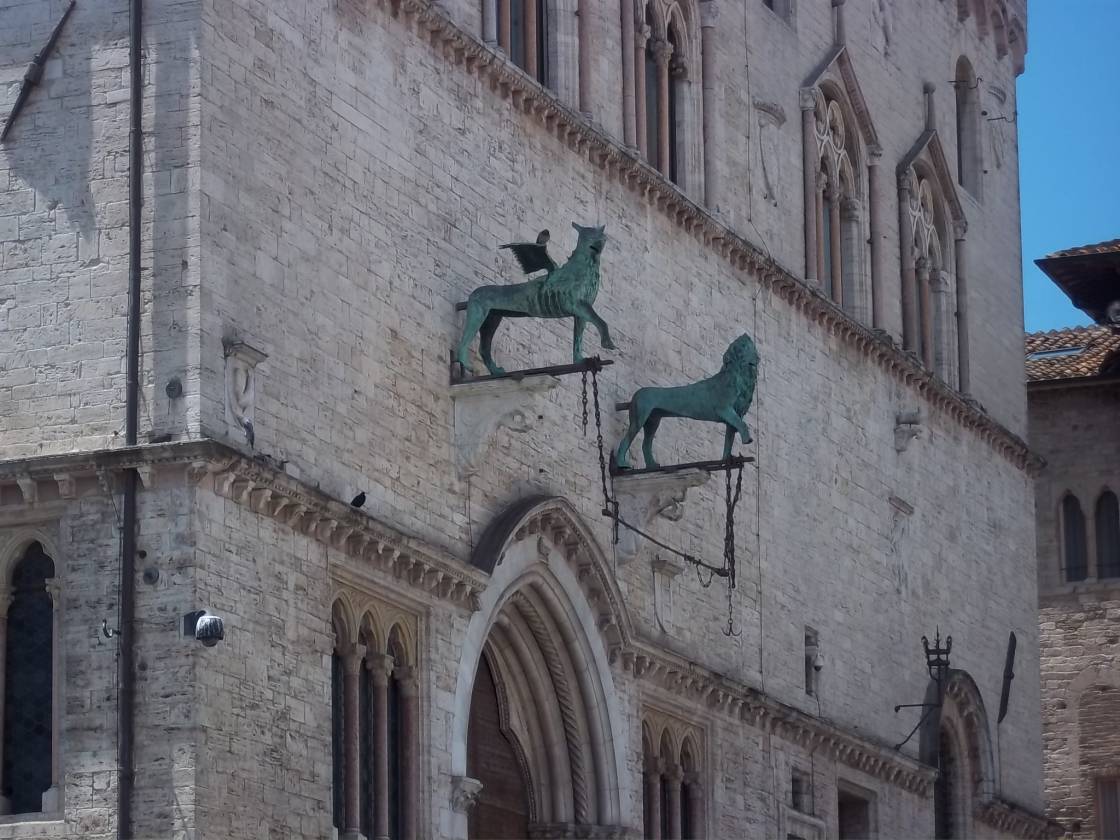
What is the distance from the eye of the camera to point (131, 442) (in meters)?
20.4

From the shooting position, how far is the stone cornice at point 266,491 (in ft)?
66.3

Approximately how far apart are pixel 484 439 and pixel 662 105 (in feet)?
22.0

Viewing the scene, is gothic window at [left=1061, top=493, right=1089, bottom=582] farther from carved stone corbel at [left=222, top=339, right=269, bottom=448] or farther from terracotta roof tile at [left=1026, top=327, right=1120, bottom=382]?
carved stone corbel at [left=222, top=339, right=269, bottom=448]

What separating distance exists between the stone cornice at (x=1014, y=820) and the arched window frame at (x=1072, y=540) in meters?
7.00

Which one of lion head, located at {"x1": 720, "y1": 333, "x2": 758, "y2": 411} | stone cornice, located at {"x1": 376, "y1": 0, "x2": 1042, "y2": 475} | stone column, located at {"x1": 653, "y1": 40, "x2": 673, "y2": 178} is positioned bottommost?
lion head, located at {"x1": 720, "y1": 333, "x2": 758, "y2": 411}

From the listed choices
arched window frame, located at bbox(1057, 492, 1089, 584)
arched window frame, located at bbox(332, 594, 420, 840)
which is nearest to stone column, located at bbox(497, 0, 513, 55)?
arched window frame, located at bbox(332, 594, 420, 840)

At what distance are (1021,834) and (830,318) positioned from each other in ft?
28.2

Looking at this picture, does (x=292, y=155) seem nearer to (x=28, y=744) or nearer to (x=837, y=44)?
(x=28, y=744)

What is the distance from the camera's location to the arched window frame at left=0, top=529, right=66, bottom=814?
65.6 ft

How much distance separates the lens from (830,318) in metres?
32.7

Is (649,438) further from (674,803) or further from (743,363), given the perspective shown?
(674,803)

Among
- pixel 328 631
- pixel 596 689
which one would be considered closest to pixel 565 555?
pixel 596 689

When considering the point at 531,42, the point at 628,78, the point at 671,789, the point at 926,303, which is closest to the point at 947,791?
the point at 926,303

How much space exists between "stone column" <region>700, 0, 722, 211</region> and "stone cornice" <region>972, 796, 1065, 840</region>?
9.97 meters
